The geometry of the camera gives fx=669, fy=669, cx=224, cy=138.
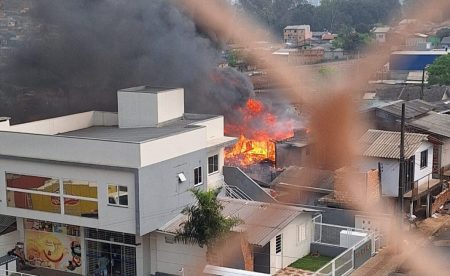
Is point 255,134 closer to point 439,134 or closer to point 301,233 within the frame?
point 439,134

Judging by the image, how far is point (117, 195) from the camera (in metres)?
13.6

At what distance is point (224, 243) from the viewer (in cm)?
1302

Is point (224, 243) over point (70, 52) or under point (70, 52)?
under

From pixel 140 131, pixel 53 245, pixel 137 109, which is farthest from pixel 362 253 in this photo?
pixel 53 245

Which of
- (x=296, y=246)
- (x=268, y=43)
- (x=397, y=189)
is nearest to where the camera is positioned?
(x=268, y=43)

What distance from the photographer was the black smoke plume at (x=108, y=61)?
88.0 ft

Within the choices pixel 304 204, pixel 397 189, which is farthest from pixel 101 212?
pixel 397 189

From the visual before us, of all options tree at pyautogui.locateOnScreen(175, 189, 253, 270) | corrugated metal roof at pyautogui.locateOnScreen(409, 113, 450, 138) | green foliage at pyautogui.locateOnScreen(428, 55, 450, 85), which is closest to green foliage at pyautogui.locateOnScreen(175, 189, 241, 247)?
tree at pyautogui.locateOnScreen(175, 189, 253, 270)

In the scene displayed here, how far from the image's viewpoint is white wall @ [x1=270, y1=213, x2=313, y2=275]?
13.7 metres

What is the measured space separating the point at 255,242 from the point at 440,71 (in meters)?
30.9

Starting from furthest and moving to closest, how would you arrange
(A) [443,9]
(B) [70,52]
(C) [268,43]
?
(B) [70,52]
(C) [268,43]
(A) [443,9]

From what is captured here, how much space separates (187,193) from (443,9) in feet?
33.8

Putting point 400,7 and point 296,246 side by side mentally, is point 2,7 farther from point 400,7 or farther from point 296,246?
point 400,7

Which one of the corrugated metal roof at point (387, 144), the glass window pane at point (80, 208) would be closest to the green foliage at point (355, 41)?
the corrugated metal roof at point (387, 144)
